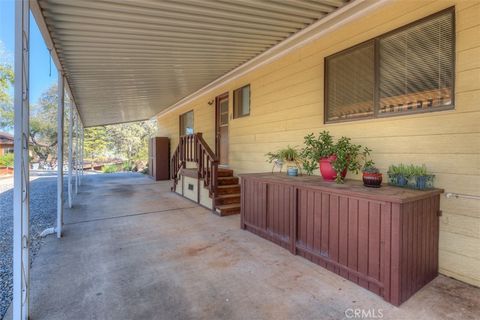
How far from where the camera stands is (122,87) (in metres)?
6.39

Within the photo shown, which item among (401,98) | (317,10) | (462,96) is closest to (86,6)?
(317,10)

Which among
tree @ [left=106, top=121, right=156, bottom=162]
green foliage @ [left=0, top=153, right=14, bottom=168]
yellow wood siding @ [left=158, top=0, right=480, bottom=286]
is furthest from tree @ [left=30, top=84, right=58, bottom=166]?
tree @ [left=106, top=121, right=156, bottom=162]

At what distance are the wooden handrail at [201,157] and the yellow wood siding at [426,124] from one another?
58.2 inches

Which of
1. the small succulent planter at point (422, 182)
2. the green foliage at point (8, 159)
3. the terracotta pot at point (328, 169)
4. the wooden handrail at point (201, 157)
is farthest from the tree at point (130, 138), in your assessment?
the small succulent planter at point (422, 182)

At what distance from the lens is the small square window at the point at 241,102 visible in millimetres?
5746

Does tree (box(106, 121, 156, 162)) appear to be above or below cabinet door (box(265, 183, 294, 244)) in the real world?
above

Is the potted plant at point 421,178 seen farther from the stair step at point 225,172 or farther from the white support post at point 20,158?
the stair step at point 225,172

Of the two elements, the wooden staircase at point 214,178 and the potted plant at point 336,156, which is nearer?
the potted plant at point 336,156

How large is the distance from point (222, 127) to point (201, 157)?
59.1 inches

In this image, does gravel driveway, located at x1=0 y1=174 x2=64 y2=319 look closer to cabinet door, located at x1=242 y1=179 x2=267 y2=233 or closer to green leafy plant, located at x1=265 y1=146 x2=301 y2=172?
cabinet door, located at x1=242 y1=179 x2=267 y2=233

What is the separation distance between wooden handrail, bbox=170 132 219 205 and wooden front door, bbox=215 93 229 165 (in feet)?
2.99

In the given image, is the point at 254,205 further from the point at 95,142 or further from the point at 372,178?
the point at 95,142

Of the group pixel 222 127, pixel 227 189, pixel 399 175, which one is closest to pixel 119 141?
pixel 222 127

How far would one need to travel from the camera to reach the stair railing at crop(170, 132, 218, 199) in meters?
5.14
